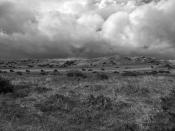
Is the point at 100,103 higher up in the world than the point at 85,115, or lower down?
higher up

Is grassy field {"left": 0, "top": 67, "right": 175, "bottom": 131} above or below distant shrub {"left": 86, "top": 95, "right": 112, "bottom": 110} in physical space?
below

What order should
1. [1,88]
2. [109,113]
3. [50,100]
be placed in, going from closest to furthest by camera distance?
1. [109,113]
2. [50,100]
3. [1,88]

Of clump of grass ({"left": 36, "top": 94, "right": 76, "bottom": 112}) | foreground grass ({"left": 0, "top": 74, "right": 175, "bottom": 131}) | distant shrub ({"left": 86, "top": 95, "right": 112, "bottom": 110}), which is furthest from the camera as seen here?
distant shrub ({"left": 86, "top": 95, "right": 112, "bottom": 110})

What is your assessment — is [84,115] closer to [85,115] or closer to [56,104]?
[85,115]

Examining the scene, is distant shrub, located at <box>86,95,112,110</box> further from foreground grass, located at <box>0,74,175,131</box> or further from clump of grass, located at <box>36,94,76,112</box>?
clump of grass, located at <box>36,94,76,112</box>

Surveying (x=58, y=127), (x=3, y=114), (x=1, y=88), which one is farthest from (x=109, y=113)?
(x=1, y=88)

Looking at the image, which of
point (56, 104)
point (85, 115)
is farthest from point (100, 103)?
point (56, 104)

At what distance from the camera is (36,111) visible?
12.1 metres

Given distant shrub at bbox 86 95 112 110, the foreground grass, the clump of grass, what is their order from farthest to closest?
1. distant shrub at bbox 86 95 112 110
2. the clump of grass
3. the foreground grass

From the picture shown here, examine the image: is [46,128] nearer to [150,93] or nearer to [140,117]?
[140,117]

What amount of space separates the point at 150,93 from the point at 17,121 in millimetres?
11740

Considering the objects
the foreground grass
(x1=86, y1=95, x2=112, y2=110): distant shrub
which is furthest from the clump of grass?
(x1=86, y1=95, x2=112, y2=110): distant shrub

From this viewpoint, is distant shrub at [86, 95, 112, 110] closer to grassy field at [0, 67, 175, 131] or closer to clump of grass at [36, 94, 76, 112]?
grassy field at [0, 67, 175, 131]

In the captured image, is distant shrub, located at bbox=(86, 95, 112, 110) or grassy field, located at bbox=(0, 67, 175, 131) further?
distant shrub, located at bbox=(86, 95, 112, 110)
